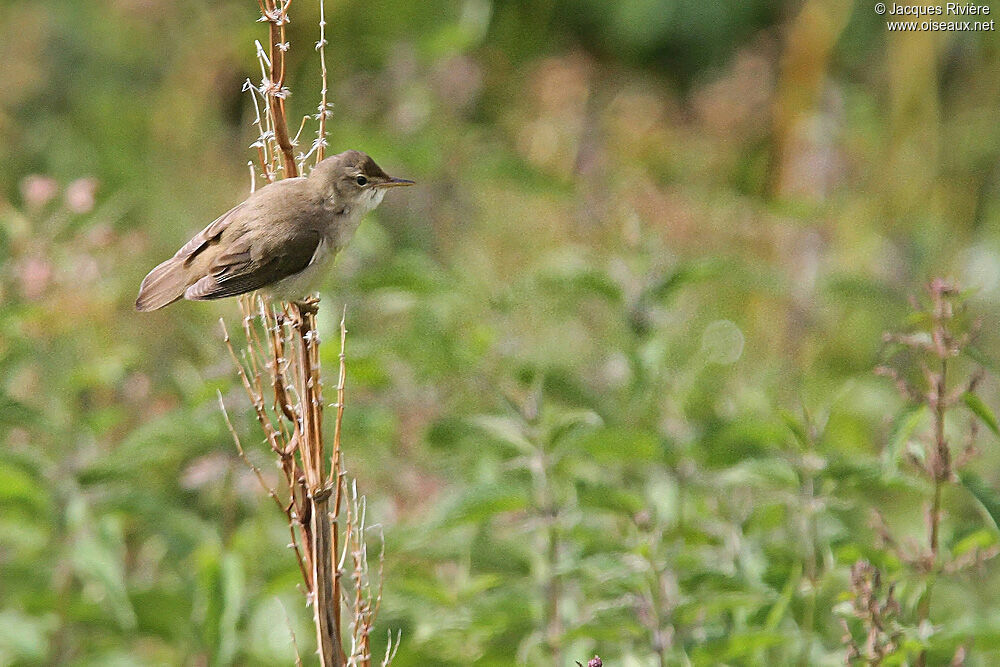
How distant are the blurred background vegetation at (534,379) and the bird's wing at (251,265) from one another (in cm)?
44

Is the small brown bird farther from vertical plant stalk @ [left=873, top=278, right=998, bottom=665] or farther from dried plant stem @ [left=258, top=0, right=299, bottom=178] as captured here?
vertical plant stalk @ [left=873, top=278, right=998, bottom=665]

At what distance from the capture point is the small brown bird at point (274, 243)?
5.41 feet

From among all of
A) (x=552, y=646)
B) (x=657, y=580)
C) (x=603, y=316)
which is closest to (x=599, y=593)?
(x=552, y=646)

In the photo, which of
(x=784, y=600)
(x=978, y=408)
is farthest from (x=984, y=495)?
(x=784, y=600)

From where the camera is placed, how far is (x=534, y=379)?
83.3 inches

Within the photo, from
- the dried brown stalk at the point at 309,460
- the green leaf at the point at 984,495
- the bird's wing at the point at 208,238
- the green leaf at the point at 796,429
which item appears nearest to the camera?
the dried brown stalk at the point at 309,460

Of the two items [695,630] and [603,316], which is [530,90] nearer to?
[603,316]

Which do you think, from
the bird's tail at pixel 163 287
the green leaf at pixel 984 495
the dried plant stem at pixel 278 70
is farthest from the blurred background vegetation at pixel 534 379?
the dried plant stem at pixel 278 70

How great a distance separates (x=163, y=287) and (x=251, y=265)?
16 cm

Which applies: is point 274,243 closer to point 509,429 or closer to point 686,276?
point 509,429

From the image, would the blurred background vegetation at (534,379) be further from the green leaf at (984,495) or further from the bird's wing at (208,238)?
the bird's wing at (208,238)

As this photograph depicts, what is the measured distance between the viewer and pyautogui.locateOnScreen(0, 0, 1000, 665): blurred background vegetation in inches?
77.1

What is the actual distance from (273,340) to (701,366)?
3.49 ft

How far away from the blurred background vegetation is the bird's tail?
368 millimetres
